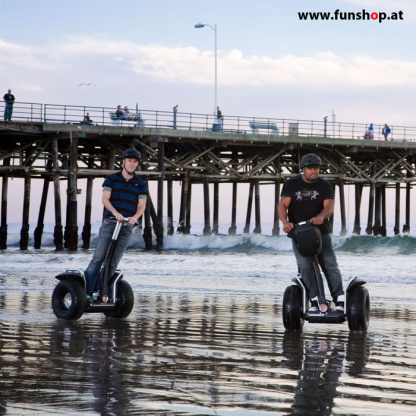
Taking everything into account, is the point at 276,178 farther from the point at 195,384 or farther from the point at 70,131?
the point at 195,384

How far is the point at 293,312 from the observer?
247 inches

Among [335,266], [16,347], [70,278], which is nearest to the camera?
[16,347]

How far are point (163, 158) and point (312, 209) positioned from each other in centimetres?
2185

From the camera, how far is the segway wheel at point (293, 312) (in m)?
6.25

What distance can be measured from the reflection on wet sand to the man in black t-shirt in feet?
1.21

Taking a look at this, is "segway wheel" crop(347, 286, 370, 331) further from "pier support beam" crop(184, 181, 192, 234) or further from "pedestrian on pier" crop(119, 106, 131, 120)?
"pier support beam" crop(184, 181, 192, 234)

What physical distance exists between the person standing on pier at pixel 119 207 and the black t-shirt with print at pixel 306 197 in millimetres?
1415

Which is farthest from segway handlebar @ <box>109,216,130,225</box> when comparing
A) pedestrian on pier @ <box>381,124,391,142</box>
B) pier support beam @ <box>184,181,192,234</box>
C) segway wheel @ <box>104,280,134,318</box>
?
pedestrian on pier @ <box>381,124,391,142</box>

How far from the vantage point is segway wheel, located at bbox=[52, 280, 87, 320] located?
271 inches

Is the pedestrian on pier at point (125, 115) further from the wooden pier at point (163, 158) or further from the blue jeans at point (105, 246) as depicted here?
the blue jeans at point (105, 246)

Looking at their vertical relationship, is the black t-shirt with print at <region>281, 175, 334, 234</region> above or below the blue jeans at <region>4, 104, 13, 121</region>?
below

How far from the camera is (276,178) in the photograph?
32.2 metres

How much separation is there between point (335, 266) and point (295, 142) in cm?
2552

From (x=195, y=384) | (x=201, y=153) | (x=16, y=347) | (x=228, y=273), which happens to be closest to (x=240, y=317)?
(x=16, y=347)
